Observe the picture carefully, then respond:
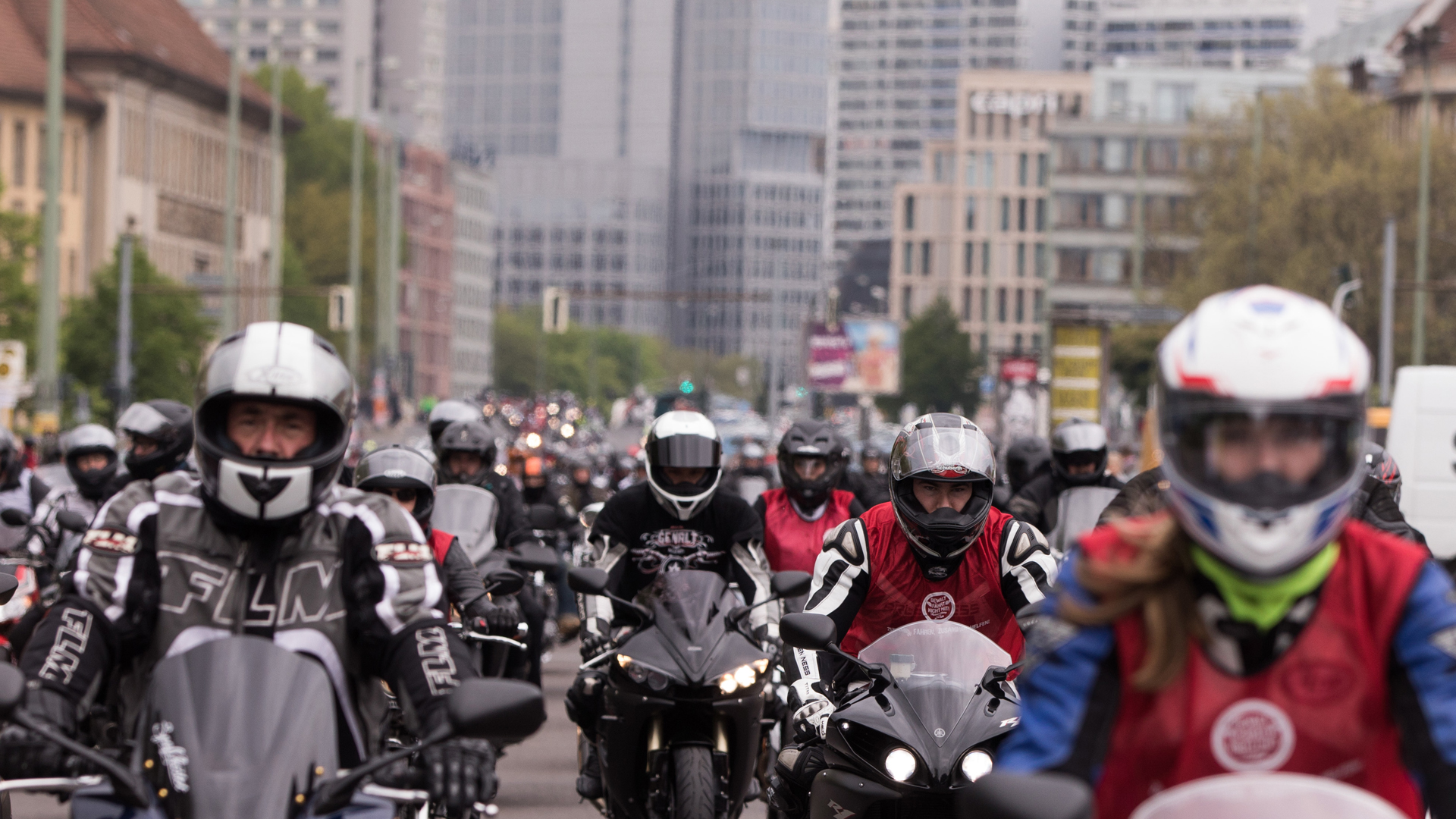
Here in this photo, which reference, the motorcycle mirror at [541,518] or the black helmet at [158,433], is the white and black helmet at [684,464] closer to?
the motorcycle mirror at [541,518]

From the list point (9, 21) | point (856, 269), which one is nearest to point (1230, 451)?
point (9, 21)

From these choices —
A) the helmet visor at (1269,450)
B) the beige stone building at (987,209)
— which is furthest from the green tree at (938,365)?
the helmet visor at (1269,450)

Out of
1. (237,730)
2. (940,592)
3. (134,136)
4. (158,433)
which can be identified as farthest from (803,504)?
(134,136)

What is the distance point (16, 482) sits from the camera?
595 inches

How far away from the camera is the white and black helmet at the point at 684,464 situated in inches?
398

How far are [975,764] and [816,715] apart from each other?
79 centimetres

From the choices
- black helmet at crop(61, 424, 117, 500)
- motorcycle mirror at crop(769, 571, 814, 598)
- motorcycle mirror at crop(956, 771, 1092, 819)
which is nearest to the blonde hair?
motorcycle mirror at crop(956, 771, 1092, 819)

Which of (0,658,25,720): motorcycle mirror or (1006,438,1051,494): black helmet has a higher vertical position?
(0,658,25,720): motorcycle mirror

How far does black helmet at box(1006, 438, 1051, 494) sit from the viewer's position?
1598cm

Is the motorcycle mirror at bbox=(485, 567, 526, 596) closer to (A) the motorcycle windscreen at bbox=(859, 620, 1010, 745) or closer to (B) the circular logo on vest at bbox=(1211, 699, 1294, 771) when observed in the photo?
(A) the motorcycle windscreen at bbox=(859, 620, 1010, 745)

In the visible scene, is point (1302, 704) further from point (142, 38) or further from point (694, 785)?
point (142, 38)

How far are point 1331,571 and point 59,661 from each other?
253 centimetres

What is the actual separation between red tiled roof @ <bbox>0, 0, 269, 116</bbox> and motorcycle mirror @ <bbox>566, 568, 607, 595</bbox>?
7417cm

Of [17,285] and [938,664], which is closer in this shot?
[938,664]
